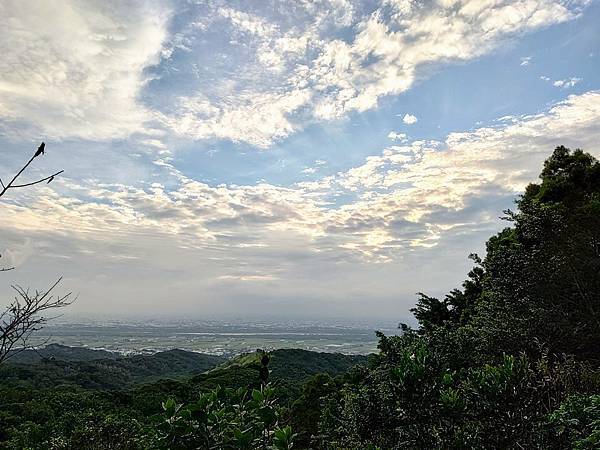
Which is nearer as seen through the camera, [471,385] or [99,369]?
[471,385]

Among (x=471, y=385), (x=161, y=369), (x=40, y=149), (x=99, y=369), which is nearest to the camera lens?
(x=40, y=149)

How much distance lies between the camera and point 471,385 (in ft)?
16.7

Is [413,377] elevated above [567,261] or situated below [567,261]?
below

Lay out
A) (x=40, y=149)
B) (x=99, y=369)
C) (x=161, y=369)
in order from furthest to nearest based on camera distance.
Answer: (x=161, y=369), (x=99, y=369), (x=40, y=149)

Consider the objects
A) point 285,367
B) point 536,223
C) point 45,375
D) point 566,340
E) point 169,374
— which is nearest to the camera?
point 566,340

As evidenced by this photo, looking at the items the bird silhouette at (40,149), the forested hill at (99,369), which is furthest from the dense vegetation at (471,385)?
the forested hill at (99,369)

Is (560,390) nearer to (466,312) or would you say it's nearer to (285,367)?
(466,312)

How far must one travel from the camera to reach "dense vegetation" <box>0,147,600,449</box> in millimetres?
2910

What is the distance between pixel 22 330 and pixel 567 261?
1400 centimetres

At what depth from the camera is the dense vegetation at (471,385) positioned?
9.55 ft

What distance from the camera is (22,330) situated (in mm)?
2766

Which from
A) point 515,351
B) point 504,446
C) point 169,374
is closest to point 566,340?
point 515,351

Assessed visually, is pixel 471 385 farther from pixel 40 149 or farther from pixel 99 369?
pixel 99 369

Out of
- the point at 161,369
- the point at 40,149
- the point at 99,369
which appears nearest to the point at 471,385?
the point at 40,149
